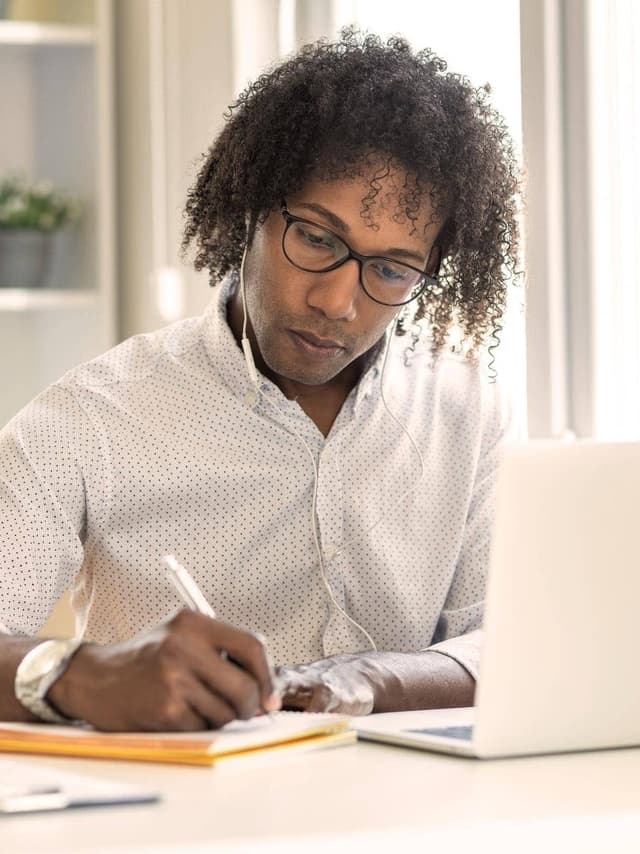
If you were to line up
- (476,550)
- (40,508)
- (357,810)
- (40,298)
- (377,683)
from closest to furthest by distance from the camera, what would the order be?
1. (357,810)
2. (377,683)
3. (40,508)
4. (476,550)
5. (40,298)

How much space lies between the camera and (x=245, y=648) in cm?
104

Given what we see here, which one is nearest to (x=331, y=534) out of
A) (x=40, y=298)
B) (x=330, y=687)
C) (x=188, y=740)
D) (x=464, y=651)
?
(x=464, y=651)

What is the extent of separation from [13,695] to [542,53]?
1396 millimetres

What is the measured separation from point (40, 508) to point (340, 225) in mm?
448

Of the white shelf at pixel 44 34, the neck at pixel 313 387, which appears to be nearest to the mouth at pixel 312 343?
the neck at pixel 313 387

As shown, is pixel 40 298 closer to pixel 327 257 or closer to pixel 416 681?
pixel 327 257

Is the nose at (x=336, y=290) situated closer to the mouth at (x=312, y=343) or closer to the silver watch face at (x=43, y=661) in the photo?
the mouth at (x=312, y=343)

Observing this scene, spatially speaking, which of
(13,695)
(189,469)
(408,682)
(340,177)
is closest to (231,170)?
(340,177)

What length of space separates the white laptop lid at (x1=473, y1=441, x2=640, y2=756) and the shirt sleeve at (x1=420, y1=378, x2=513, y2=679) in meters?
0.70

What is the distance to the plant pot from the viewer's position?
3.19m

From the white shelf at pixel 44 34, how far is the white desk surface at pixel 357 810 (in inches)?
95.9

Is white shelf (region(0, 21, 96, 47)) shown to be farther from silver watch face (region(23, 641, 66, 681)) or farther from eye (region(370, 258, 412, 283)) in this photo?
silver watch face (region(23, 641, 66, 681))

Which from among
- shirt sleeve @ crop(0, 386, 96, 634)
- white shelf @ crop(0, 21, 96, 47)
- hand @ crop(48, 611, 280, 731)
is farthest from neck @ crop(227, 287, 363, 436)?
white shelf @ crop(0, 21, 96, 47)

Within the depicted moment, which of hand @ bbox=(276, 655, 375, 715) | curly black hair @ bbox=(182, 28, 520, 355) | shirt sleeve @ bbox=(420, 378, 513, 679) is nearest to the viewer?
hand @ bbox=(276, 655, 375, 715)
